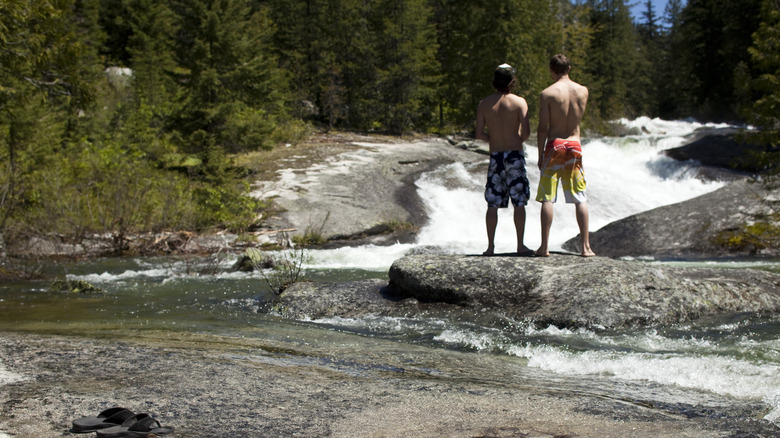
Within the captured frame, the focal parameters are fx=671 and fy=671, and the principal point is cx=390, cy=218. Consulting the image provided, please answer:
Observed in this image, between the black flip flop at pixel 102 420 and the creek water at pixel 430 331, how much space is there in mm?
1232

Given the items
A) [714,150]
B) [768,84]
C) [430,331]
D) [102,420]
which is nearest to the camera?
[102,420]

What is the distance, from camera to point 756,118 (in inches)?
501

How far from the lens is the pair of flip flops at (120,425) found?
2975 millimetres

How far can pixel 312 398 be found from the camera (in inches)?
150

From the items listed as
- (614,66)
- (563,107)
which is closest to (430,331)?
(563,107)

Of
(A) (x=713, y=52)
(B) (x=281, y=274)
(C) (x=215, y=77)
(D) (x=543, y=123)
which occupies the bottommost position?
(B) (x=281, y=274)

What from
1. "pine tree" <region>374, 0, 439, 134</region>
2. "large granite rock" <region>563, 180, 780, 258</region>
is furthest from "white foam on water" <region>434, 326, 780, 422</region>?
"pine tree" <region>374, 0, 439, 134</region>

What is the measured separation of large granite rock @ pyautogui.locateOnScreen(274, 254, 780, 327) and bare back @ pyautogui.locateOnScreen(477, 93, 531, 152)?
4.33 feet

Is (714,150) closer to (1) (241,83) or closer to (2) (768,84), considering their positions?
(2) (768,84)

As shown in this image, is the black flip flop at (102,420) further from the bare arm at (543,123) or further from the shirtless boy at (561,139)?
the bare arm at (543,123)

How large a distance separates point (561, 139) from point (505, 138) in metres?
0.61

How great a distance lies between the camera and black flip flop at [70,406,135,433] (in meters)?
3.07

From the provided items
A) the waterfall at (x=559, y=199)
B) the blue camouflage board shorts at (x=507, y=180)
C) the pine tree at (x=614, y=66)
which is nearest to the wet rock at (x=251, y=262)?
the waterfall at (x=559, y=199)

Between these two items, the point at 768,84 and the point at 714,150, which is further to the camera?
the point at 714,150
